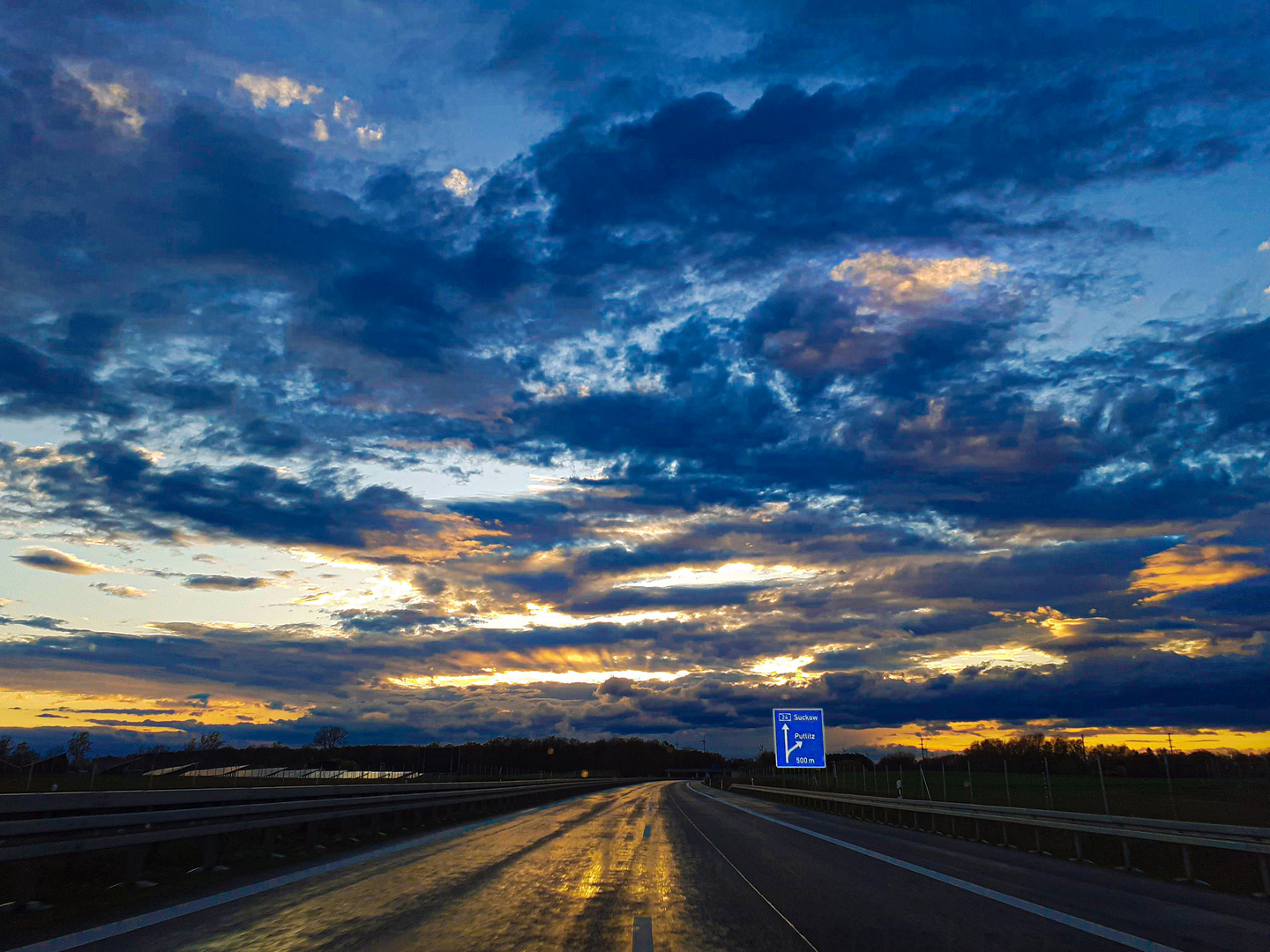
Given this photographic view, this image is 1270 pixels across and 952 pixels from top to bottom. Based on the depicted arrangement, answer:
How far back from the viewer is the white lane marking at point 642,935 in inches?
286

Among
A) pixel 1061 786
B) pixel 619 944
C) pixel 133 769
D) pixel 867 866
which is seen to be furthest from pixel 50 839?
pixel 1061 786

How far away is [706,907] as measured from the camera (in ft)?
31.1

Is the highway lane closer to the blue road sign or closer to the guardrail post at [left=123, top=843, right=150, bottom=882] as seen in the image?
the guardrail post at [left=123, top=843, right=150, bottom=882]

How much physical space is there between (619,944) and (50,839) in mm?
6163

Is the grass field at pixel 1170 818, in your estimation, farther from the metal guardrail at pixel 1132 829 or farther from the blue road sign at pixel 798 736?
the blue road sign at pixel 798 736

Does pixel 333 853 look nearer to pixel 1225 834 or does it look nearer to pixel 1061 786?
pixel 1225 834

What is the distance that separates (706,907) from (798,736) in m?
42.5

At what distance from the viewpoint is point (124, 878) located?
32.3ft

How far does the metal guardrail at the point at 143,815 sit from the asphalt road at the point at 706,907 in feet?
5.41

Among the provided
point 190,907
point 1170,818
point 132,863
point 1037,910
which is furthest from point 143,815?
point 1170,818

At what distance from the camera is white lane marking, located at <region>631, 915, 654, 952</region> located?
7.26 m

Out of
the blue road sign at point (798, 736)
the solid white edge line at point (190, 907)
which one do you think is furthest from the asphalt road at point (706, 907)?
the blue road sign at point (798, 736)

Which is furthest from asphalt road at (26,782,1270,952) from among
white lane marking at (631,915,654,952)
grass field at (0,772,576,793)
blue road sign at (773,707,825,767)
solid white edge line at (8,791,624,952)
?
blue road sign at (773,707,825,767)

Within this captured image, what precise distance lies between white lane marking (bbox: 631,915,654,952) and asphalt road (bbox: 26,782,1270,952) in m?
0.03
